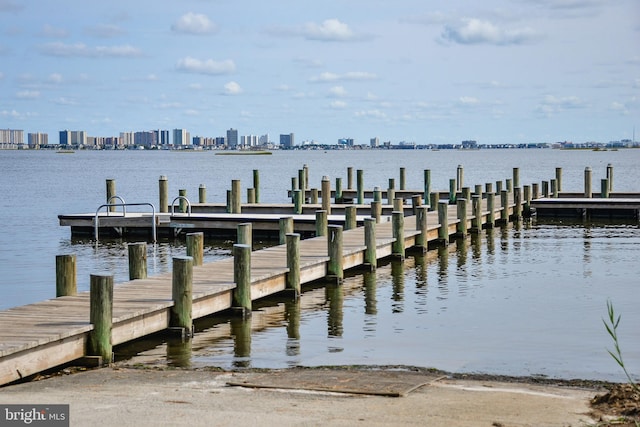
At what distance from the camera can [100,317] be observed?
12.9 metres

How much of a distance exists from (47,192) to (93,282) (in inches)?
2424

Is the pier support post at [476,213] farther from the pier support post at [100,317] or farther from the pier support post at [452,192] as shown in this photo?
the pier support post at [100,317]

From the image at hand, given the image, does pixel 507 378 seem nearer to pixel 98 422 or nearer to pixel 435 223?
pixel 98 422

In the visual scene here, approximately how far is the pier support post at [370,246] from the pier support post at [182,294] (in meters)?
8.23

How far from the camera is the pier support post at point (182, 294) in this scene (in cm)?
1488

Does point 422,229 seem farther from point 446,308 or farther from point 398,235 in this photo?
point 446,308

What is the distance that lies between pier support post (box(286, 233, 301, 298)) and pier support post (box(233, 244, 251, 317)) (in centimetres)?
188

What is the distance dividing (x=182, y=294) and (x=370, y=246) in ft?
28.6

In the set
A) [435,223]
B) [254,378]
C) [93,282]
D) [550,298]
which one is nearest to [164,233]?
[435,223]

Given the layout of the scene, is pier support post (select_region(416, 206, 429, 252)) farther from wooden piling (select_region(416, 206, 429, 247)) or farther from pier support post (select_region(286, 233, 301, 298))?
pier support post (select_region(286, 233, 301, 298))

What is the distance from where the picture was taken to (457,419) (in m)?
9.30

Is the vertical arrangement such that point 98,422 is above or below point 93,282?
below

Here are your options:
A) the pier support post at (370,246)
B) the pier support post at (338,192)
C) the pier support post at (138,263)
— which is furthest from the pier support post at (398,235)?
the pier support post at (338,192)

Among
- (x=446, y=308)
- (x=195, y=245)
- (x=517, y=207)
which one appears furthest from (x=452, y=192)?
(x=195, y=245)
